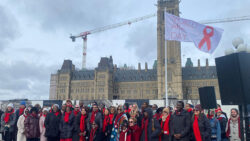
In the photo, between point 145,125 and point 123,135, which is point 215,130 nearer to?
point 145,125

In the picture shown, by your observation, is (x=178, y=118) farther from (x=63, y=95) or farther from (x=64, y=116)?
(x=63, y=95)

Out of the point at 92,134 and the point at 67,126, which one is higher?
the point at 67,126

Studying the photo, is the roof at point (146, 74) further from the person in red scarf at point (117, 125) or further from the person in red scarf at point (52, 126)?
the person in red scarf at point (117, 125)

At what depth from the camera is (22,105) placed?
31.8 ft

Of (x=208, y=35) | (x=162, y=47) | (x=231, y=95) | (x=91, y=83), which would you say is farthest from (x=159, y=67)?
(x=231, y=95)

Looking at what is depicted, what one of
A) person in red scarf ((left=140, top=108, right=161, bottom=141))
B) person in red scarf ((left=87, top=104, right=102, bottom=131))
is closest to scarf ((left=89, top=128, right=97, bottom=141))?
person in red scarf ((left=87, top=104, right=102, bottom=131))

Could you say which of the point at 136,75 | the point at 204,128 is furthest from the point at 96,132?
the point at 136,75

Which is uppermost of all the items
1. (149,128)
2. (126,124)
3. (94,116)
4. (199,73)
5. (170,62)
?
(170,62)

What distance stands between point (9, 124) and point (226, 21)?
233ft

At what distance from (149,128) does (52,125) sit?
362cm

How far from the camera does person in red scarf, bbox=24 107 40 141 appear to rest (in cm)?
813

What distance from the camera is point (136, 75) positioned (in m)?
76.9

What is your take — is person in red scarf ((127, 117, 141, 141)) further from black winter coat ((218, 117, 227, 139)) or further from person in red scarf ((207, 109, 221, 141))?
black winter coat ((218, 117, 227, 139))

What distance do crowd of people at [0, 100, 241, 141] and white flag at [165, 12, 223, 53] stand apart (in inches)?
160
